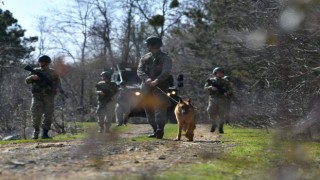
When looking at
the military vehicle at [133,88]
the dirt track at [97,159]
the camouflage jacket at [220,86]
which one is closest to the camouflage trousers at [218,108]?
the camouflage jacket at [220,86]

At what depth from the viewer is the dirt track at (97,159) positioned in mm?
6641

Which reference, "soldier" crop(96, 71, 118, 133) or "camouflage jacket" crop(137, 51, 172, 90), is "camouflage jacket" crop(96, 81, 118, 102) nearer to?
"soldier" crop(96, 71, 118, 133)

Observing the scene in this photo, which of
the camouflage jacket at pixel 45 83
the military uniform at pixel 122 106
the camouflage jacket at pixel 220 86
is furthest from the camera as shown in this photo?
the military uniform at pixel 122 106

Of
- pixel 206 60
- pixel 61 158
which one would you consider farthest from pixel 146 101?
pixel 206 60

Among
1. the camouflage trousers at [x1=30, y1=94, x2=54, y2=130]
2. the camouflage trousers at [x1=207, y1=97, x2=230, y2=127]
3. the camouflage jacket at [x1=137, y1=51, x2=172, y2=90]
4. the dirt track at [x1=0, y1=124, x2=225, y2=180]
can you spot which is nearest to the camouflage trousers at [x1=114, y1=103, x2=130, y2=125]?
the camouflage trousers at [x1=207, y1=97, x2=230, y2=127]

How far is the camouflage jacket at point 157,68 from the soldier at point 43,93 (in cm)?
239

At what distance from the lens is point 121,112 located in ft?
76.4

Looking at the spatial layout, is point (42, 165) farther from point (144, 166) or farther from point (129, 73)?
point (129, 73)

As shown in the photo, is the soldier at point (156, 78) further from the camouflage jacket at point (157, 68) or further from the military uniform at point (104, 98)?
the military uniform at point (104, 98)

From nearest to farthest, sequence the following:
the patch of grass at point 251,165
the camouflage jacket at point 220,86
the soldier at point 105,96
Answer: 1. the patch of grass at point 251,165
2. the camouflage jacket at point 220,86
3. the soldier at point 105,96

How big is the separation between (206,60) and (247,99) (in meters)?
13.1

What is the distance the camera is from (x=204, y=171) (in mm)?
7246

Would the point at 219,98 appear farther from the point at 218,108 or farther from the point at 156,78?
the point at 156,78

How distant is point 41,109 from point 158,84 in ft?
10.2
